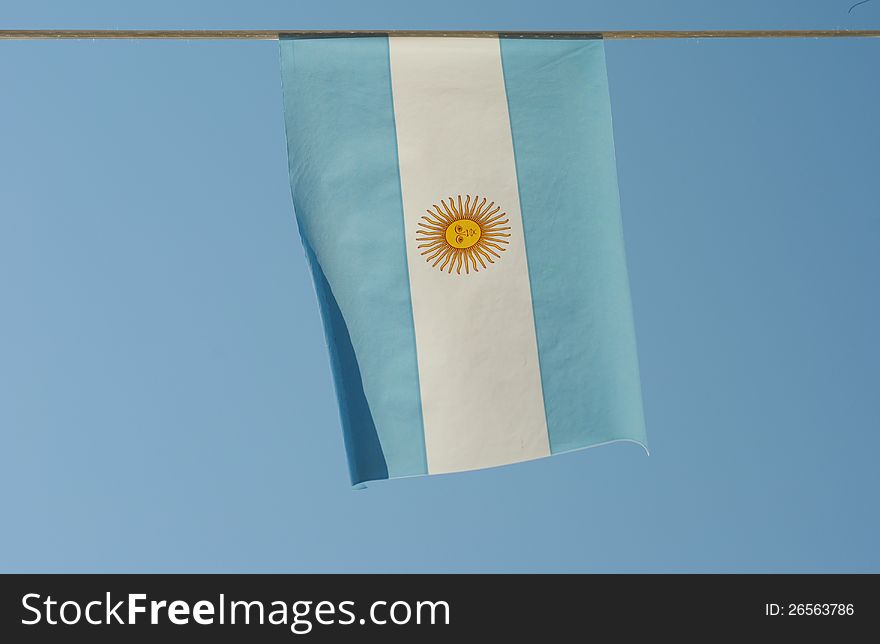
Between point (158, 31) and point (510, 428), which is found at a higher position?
point (158, 31)

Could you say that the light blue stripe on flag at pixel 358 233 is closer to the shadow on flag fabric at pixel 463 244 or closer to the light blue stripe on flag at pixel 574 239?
the shadow on flag fabric at pixel 463 244

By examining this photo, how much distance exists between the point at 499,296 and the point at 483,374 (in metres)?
0.61

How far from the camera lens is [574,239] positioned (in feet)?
21.1

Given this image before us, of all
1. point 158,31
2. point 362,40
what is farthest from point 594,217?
point 158,31

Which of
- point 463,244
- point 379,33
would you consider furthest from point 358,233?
point 379,33

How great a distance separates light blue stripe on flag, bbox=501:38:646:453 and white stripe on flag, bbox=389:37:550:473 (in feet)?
0.35

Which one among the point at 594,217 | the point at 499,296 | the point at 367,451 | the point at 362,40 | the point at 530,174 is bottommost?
the point at 367,451

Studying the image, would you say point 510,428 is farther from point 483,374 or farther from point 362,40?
point 362,40

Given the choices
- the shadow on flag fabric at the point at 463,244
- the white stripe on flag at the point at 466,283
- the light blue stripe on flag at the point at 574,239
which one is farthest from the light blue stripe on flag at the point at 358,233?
the light blue stripe on flag at the point at 574,239

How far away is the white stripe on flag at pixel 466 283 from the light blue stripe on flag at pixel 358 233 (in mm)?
115

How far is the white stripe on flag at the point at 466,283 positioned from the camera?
6.04m

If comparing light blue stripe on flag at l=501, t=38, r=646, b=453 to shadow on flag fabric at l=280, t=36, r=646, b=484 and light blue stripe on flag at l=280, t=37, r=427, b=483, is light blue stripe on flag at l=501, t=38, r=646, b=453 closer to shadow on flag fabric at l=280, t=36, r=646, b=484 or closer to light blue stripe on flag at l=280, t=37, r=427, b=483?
shadow on flag fabric at l=280, t=36, r=646, b=484

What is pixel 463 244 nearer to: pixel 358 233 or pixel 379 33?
pixel 358 233

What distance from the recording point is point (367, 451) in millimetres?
5898
